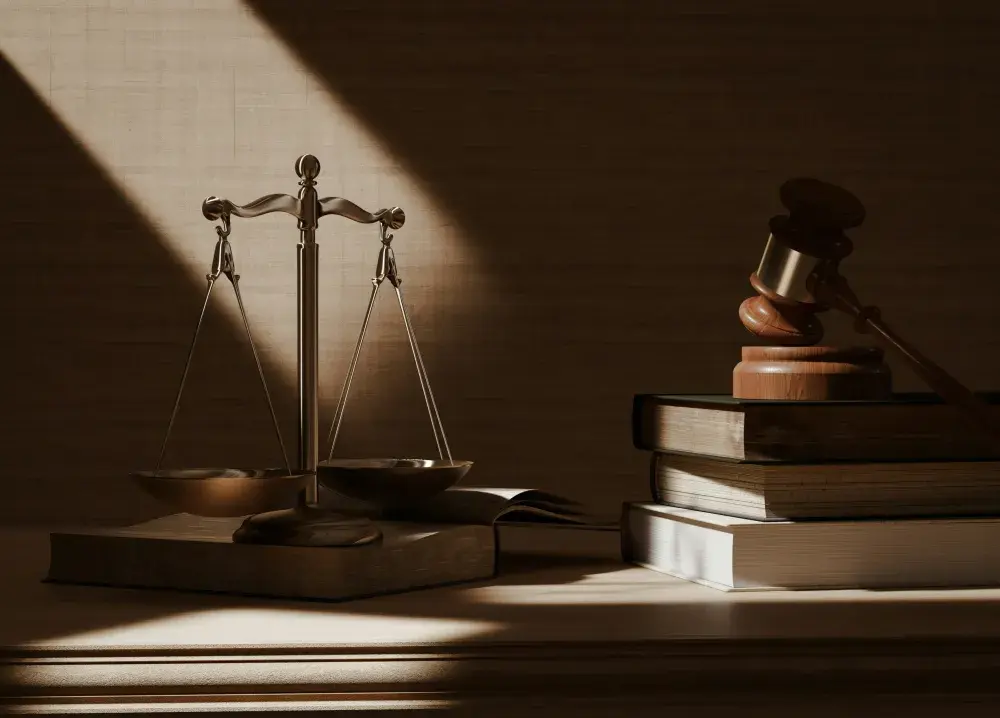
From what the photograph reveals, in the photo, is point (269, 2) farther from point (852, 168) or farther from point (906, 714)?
point (906, 714)

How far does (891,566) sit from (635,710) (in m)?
0.36

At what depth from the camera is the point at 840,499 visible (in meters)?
1.13

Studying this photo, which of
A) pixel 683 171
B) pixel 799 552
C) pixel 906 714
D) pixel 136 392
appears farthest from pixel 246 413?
pixel 906 714

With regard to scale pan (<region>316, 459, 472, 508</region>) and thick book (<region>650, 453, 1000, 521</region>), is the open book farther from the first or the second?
thick book (<region>650, 453, 1000, 521</region>)

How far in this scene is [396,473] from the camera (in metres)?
1.20

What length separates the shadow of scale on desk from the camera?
1.06 m

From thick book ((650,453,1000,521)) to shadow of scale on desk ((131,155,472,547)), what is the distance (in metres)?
0.25

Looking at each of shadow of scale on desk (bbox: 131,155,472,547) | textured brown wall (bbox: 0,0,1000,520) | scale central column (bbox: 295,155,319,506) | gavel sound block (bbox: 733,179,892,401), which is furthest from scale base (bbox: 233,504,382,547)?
textured brown wall (bbox: 0,0,1000,520)

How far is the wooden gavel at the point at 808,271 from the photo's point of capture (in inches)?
47.4

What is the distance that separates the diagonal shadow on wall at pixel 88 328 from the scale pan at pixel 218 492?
58cm

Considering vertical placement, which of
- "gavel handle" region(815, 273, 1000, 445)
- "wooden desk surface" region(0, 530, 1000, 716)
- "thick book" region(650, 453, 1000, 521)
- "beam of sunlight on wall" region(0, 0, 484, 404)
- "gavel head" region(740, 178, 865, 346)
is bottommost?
"wooden desk surface" region(0, 530, 1000, 716)

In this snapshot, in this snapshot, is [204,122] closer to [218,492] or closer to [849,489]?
[218,492]

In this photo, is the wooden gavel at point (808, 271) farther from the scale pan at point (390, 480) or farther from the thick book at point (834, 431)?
Answer: the scale pan at point (390, 480)

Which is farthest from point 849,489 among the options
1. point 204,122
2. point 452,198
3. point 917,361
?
point 204,122
